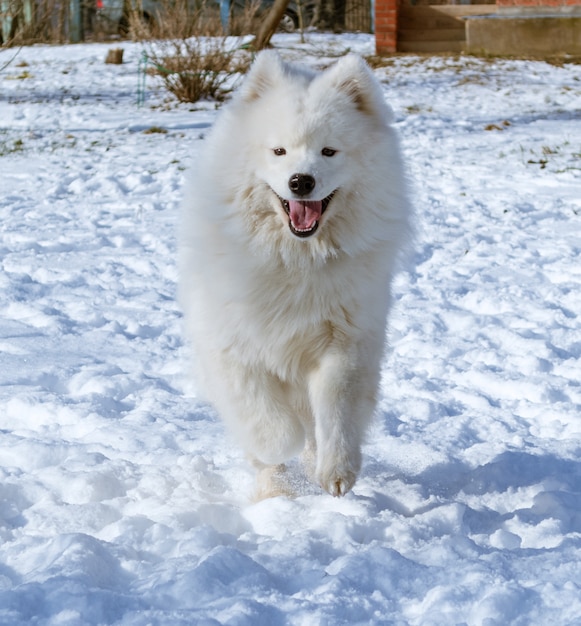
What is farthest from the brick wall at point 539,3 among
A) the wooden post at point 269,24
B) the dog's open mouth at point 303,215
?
the dog's open mouth at point 303,215

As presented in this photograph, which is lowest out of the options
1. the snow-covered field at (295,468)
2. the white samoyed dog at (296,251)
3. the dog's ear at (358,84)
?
the snow-covered field at (295,468)

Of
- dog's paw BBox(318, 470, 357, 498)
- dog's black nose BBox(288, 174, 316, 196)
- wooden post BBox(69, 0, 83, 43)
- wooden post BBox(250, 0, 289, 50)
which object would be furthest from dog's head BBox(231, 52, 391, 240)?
wooden post BBox(69, 0, 83, 43)

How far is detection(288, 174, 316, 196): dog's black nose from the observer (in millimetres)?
3072

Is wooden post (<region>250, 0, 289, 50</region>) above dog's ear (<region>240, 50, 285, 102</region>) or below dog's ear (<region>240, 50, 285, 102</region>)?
above

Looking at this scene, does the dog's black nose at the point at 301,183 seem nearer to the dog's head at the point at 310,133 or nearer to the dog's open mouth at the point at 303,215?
the dog's head at the point at 310,133

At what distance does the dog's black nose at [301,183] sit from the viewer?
10.1ft

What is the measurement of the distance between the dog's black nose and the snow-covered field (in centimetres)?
105

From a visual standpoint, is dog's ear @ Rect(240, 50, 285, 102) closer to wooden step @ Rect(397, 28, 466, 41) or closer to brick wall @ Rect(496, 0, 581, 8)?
brick wall @ Rect(496, 0, 581, 8)

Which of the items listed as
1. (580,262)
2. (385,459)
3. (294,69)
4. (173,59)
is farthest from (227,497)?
(173,59)

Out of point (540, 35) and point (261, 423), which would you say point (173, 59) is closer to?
point (540, 35)

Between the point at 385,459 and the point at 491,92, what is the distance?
10.3 meters

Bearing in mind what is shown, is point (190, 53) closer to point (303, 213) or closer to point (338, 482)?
point (303, 213)

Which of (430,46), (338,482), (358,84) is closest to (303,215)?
(358,84)

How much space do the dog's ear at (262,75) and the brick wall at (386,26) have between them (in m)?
13.7
